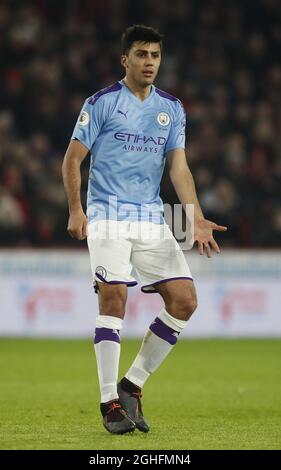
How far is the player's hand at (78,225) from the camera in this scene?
243 inches

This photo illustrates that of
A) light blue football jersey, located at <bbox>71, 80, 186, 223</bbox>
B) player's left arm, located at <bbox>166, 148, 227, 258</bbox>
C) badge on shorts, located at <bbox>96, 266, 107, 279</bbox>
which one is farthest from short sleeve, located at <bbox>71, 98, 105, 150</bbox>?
badge on shorts, located at <bbox>96, 266, 107, 279</bbox>

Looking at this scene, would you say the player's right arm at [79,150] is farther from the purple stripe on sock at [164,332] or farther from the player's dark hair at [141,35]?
the purple stripe on sock at [164,332]

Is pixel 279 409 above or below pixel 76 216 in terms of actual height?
below

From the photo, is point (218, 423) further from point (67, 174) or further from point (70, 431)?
point (67, 174)

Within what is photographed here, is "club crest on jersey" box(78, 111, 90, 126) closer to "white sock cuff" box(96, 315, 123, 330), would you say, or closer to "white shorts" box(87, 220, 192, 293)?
"white shorts" box(87, 220, 192, 293)

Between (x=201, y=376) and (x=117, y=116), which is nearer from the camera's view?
(x=117, y=116)

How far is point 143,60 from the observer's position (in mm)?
6504

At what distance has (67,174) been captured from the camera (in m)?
6.36

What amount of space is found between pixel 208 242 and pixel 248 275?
27.2ft

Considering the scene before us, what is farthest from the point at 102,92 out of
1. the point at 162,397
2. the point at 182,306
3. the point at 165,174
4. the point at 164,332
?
the point at 165,174

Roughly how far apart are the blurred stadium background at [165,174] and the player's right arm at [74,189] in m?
4.83

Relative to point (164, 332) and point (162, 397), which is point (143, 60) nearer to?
point (164, 332)

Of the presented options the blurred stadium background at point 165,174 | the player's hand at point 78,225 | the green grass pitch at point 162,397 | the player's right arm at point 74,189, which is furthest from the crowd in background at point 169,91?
the player's hand at point 78,225
